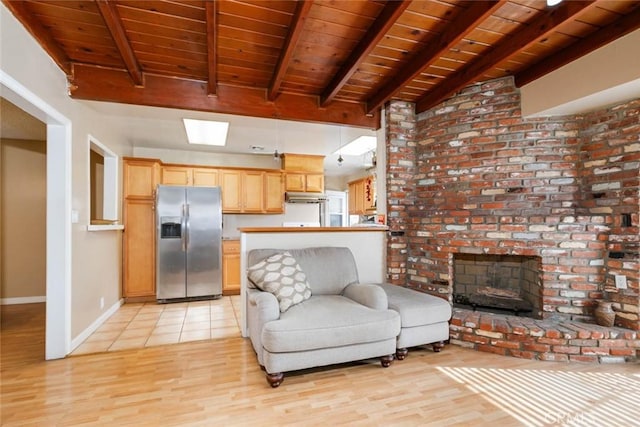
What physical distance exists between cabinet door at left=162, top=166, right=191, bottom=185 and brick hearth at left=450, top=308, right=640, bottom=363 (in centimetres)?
449

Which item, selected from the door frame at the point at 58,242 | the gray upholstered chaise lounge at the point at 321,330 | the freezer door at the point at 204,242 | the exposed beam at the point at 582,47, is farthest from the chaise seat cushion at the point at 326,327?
the freezer door at the point at 204,242

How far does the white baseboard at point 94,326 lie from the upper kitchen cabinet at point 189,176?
6.47ft

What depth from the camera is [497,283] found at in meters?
3.20

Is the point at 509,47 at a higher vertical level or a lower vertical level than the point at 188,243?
higher

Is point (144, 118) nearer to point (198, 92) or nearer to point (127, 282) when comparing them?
point (198, 92)

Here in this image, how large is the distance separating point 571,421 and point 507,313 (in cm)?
126

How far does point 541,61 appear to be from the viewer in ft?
8.43

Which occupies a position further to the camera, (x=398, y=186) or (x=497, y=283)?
(x=398, y=186)

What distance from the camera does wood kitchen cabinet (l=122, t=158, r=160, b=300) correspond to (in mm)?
4383

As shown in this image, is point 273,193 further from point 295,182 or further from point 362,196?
point 362,196

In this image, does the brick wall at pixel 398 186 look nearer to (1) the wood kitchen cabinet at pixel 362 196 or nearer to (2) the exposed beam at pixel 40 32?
(1) the wood kitchen cabinet at pixel 362 196

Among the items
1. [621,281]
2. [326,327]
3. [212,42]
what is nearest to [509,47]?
[621,281]

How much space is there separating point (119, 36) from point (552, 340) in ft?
13.4

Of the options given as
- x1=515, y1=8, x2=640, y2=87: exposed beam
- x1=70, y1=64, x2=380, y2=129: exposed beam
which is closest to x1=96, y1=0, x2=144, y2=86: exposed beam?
x1=70, y1=64, x2=380, y2=129: exposed beam
